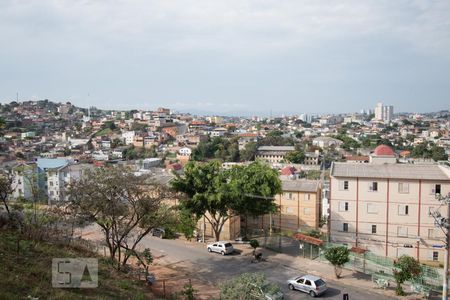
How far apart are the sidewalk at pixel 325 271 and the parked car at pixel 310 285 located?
2.34m

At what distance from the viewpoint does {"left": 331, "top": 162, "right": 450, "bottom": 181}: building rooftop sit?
24.9m

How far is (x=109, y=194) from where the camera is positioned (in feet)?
55.1

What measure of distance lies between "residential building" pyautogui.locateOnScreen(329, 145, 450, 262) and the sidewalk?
5084 mm

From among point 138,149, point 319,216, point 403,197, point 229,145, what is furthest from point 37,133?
point 403,197

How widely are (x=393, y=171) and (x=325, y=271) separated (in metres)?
8.99

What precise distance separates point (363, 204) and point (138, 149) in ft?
276

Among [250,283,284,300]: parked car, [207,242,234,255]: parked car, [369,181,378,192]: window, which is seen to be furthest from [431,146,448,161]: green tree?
[250,283,284,300]: parked car

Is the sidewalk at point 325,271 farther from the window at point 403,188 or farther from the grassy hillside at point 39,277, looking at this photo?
the grassy hillside at point 39,277

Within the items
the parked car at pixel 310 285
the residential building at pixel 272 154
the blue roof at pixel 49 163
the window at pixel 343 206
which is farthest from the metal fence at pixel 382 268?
the residential building at pixel 272 154

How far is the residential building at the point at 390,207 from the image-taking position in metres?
24.9

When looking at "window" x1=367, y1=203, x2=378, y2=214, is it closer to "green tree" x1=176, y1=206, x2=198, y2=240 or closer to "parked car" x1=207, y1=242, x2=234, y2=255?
"parked car" x1=207, y1=242, x2=234, y2=255

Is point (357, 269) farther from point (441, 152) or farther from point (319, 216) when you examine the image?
point (441, 152)

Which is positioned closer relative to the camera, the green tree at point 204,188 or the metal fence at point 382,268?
the metal fence at point 382,268

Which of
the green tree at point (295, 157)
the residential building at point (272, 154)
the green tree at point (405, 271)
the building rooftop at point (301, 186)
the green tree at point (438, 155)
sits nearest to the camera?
the green tree at point (405, 271)
